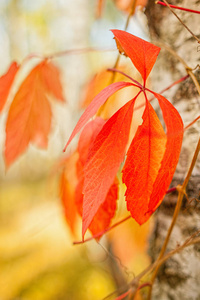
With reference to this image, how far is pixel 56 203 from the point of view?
3350mm

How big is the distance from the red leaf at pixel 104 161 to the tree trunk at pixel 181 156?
0.25 metres

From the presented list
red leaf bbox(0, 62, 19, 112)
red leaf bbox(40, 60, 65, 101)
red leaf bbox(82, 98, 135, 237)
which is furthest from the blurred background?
red leaf bbox(82, 98, 135, 237)

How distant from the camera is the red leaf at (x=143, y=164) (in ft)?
0.92

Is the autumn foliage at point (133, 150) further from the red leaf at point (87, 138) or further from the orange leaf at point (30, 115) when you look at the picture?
the orange leaf at point (30, 115)

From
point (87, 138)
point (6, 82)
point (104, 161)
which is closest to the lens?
point (104, 161)

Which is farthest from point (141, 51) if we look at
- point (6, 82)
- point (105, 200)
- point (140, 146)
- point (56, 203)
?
point (56, 203)

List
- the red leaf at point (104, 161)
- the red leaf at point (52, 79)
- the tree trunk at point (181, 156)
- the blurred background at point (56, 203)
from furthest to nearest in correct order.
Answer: the blurred background at point (56, 203), the red leaf at point (52, 79), the tree trunk at point (181, 156), the red leaf at point (104, 161)

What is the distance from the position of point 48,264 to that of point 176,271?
1.87 meters

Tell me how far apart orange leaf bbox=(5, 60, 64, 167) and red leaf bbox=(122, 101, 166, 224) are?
28 cm

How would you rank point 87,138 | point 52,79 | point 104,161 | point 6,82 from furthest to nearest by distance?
point 52,79
point 6,82
point 87,138
point 104,161

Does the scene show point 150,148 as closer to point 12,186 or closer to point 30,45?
point 30,45

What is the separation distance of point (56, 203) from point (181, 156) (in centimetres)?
297

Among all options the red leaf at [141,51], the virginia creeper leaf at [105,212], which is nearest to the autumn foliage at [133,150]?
the red leaf at [141,51]

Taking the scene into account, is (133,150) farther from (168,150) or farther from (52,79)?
(52,79)
